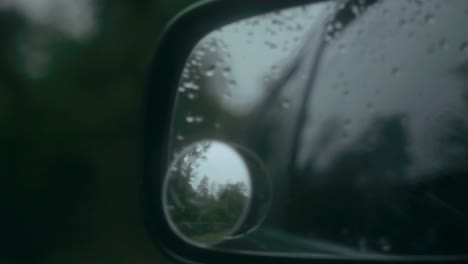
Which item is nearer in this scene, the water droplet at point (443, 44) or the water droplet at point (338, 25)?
the water droplet at point (443, 44)

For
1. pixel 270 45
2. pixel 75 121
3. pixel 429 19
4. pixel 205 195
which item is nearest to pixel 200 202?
pixel 205 195

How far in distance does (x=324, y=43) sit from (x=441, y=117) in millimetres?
506

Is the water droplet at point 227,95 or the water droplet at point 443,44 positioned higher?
the water droplet at point 227,95

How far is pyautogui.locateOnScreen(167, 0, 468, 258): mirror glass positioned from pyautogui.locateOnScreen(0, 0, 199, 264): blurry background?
5.27 metres

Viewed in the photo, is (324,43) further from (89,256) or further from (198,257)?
(89,256)

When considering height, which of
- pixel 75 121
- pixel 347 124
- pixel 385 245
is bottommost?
pixel 385 245

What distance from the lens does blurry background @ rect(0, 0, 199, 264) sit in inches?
322

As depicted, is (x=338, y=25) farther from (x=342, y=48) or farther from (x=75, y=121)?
(x=75, y=121)

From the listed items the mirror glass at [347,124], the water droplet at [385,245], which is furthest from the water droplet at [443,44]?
the water droplet at [385,245]

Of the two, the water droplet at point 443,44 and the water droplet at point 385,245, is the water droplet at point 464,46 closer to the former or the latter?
the water droplet at point 443,44

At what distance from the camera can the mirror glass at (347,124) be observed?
2061 mm

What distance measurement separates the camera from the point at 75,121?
9508 mm

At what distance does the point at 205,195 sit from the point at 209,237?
0.13 metres

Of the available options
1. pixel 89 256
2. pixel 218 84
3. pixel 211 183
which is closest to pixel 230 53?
pixel 218 84
